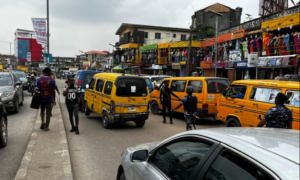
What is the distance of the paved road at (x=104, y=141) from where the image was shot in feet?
17.4

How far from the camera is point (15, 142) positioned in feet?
23.2

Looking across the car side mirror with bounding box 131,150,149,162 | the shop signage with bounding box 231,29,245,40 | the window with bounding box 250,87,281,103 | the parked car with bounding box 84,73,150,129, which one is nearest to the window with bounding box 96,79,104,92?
the parked car with bounding box 84,73,150,129

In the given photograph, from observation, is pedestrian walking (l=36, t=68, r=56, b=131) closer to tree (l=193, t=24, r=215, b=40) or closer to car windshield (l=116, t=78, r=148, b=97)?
car windshield (l=116, t=78, r=148, b=97)

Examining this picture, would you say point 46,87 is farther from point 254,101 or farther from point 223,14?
point 223,14

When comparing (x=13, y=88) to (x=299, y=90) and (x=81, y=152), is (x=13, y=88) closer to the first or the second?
(x=81, y=152)

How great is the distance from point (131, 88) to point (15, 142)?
3872 millimetres

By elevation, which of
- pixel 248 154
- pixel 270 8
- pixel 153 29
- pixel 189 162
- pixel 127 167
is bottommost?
pixel 127 167

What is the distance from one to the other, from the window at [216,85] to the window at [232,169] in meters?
8.41

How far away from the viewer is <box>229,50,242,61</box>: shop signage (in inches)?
916

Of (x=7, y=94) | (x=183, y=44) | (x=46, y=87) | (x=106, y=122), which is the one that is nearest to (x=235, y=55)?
(x=183, y=44)

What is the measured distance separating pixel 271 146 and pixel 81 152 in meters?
5.32

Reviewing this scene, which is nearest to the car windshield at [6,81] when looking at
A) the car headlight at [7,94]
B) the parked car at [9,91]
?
the parked car at [9,91]

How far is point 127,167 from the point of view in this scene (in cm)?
337

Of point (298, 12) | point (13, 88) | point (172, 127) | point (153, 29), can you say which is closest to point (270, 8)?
point (298, 12)
